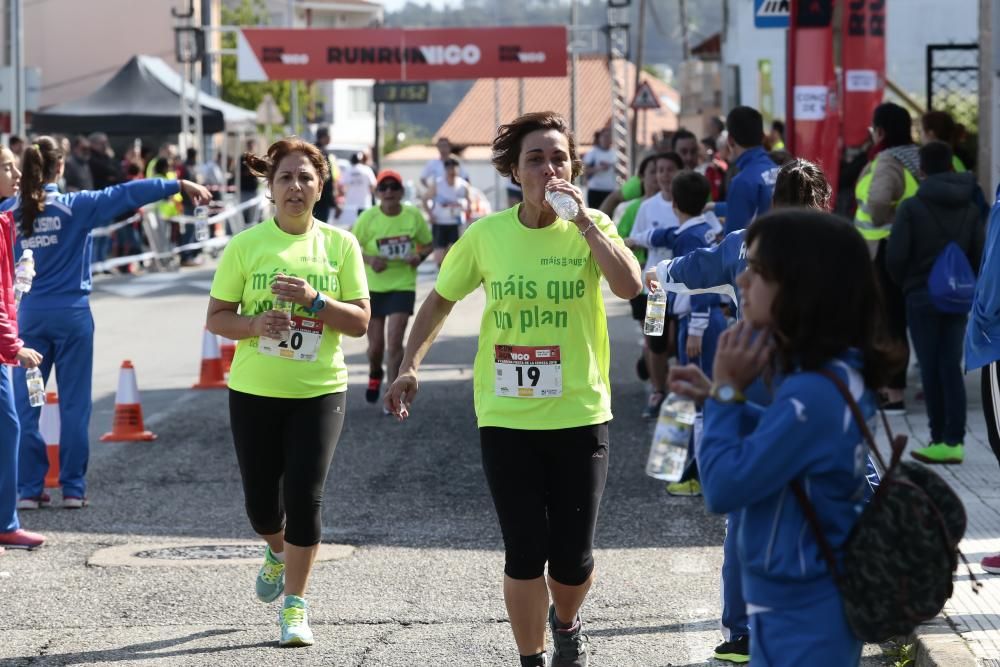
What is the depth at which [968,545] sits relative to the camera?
7.65m

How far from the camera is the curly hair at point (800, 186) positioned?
231 inches

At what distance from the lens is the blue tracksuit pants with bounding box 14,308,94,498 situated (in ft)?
30.6

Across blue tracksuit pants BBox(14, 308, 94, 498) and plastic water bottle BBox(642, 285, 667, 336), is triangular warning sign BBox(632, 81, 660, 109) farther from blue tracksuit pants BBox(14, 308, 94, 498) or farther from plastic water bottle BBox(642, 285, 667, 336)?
plastic water bottle BBox(642, 285, 667, 336)

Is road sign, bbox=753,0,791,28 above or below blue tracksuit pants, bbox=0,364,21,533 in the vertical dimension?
above

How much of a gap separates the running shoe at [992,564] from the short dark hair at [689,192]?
127 inches

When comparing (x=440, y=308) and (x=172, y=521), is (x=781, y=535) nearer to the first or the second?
(x=440, y=308)

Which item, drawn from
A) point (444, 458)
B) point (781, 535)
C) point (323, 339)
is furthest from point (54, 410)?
point (781, 535)

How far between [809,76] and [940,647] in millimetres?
7583

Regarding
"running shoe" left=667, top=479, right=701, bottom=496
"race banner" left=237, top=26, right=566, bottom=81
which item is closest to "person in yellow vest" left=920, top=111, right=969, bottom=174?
"running shoe" left=667, top=479, right=701, bottom=496

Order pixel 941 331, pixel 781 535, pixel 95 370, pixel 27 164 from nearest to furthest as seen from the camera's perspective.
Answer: pixel 781 535 → pixel 27 164 → pixel 941 331 → pixel 95 370

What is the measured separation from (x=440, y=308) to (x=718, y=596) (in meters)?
2.19

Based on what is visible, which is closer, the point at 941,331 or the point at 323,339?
the point at 323,339

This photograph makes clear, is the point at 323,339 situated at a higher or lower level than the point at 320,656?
higher

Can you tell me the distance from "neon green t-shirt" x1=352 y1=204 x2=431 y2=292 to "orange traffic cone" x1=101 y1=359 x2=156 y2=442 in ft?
7.29
